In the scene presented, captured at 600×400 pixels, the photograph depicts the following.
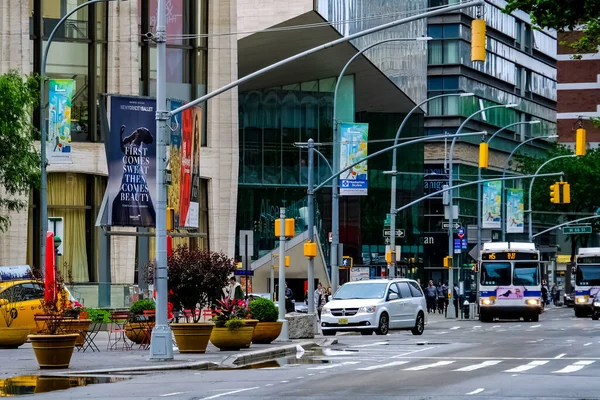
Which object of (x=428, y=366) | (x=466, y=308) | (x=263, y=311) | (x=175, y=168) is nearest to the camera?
(x=428, y=366)

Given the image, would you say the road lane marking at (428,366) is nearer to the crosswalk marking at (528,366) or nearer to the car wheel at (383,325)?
the crosswalk marking at (528,366)

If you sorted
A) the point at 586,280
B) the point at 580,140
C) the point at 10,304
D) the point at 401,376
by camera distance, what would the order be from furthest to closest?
the point at 586,280
the point at 580,140
the point at 10,304
the point at 401,376

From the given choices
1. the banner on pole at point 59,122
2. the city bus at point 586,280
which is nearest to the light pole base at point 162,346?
the banner on pole at point 59,122

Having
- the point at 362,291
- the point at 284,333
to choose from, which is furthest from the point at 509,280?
the point at 284,333

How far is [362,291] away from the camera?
40.6 metres

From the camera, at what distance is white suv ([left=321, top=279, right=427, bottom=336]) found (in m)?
39.4

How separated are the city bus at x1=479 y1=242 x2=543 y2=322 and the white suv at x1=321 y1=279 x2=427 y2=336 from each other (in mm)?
12081

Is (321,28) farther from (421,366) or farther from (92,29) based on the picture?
(421,366)

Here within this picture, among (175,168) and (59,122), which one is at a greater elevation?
(59,122)

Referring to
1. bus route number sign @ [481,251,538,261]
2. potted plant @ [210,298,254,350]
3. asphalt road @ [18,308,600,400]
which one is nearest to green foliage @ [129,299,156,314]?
potted plant @ [210,298,254,350]

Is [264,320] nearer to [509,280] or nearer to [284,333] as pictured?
[284,333]

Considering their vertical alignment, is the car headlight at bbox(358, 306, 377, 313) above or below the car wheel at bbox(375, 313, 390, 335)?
above

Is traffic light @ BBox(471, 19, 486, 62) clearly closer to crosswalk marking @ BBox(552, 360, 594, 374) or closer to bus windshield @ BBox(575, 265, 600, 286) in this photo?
crosswalk marking @ BBox(552, 360, 594, 374)

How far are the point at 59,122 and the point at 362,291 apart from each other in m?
11.1
